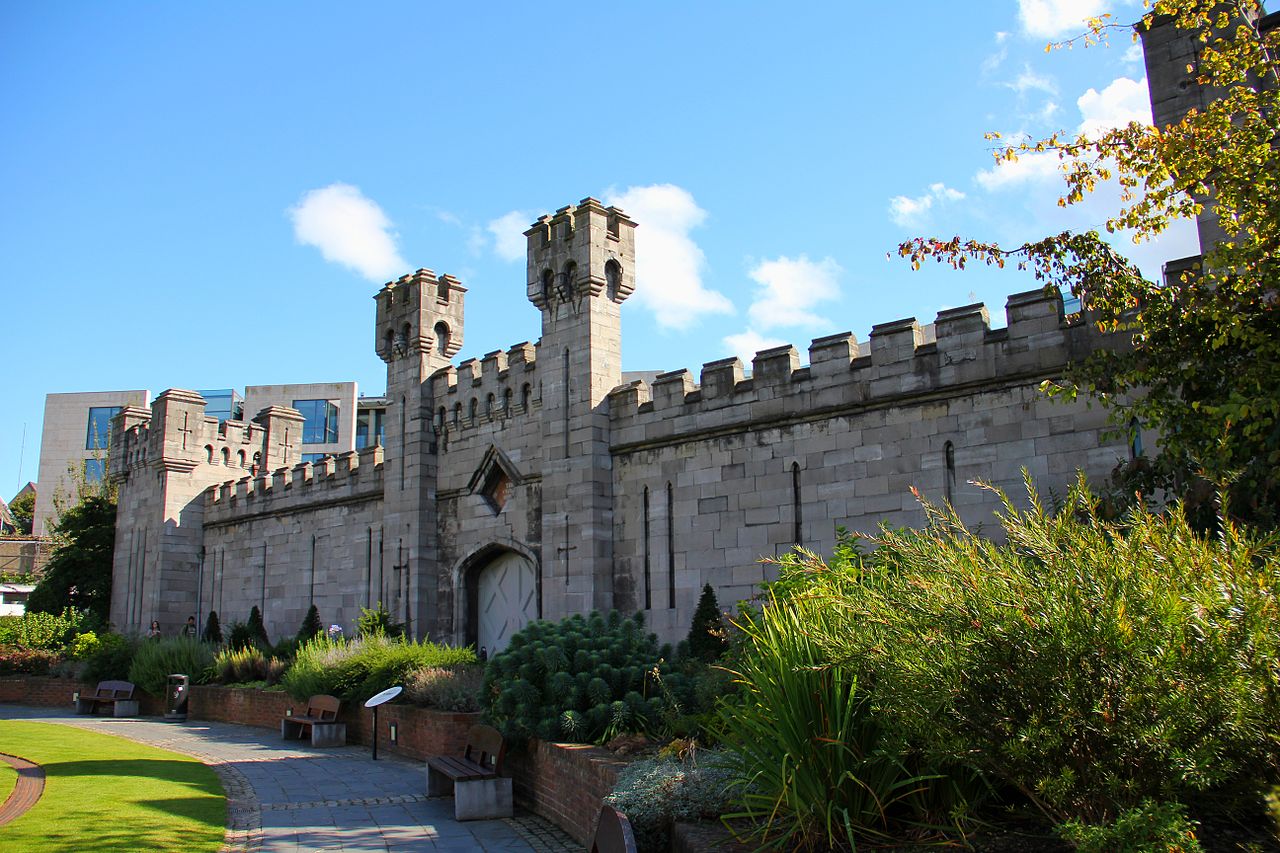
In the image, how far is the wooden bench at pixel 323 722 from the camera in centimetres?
1691

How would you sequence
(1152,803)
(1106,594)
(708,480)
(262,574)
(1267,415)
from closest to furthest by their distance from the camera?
(1152,803), (1106,594), (1267,415), (708,480), (262,574)

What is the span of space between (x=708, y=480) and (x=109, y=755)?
963 centimetres

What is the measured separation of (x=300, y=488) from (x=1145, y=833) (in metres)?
25.3

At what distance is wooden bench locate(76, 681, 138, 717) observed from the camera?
23219 mm

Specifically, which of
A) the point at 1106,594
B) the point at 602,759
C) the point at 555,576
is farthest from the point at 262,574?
the point at 1106,594

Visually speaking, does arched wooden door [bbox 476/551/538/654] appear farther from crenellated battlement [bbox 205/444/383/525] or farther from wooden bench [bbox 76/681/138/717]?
wooden bench [bbox 76/681/138/717]

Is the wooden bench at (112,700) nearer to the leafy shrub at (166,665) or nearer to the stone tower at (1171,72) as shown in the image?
the leafy shrub at (166,665)

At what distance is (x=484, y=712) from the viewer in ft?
40.2

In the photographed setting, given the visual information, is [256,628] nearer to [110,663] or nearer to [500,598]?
[110,663]

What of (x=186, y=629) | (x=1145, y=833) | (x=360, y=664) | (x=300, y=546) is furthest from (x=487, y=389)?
(x=1145, y=833)

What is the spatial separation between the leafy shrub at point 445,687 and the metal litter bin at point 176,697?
9081 mm

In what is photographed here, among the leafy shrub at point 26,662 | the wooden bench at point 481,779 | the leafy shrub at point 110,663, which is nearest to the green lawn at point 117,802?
the wooden bench at point 481,779

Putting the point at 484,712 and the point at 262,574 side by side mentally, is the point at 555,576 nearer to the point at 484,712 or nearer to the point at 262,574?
the point at 484,712

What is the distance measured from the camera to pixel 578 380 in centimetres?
1880
